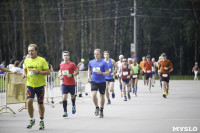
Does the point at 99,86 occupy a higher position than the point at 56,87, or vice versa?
the point at 99,86

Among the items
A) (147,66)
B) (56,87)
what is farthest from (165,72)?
(147,66)

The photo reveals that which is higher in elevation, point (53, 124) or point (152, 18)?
point (152, 18)

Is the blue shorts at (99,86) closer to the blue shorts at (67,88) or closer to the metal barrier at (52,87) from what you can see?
the blue shorts at (67,88)

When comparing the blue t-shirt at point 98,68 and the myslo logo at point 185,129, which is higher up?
the blue t-shirt at point 98,68

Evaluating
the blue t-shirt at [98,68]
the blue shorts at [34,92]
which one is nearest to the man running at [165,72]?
the blue t-shirt at [98,68]

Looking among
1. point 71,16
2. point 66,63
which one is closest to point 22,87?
point 66,63

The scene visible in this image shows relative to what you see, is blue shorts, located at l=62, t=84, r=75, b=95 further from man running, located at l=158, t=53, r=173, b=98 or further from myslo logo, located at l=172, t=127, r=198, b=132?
man running, located at l=158, t=53, r=173, b=98

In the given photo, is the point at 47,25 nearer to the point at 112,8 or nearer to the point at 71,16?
the point at 71,16

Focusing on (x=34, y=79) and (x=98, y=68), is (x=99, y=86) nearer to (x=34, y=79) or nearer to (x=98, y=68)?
(x=98, y=68)

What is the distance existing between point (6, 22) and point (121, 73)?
1698 inches

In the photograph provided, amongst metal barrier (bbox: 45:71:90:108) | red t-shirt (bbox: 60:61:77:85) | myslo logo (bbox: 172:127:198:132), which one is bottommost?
myslo logo (bbox: 172:127:198:132)

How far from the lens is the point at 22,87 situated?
47.5 feet

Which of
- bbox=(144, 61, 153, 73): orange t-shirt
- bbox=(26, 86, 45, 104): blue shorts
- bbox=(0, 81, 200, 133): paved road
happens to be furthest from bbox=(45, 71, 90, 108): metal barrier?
bbox=(144, 61, 153, 73): orange t-shirt

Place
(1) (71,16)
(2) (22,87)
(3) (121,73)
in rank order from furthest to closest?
(1) (71,16) → (3) (121,73) → (2) (22,87)
